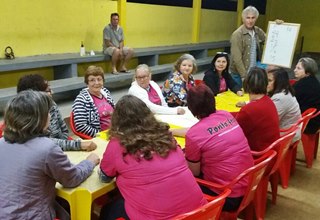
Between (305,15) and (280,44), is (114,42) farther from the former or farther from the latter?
(305,15)

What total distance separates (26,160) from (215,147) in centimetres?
101

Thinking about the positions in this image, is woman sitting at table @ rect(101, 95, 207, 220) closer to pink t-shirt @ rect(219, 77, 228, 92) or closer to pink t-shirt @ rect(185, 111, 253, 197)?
pink t-shirt @ rect(185, 111, 253, 197)

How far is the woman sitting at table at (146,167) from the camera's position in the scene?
1.62 metres

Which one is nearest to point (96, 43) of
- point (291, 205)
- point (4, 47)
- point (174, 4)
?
point (4, 47)

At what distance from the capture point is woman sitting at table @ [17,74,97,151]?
219cm

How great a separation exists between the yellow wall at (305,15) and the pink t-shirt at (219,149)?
11.1 metres

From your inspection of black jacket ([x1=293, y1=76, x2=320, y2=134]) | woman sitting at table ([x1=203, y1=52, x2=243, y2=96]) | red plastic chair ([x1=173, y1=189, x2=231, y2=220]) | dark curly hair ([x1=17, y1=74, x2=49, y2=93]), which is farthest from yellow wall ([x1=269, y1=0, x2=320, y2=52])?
red plastic chair ([x1=173, y1=189, x2=231, y2=220])

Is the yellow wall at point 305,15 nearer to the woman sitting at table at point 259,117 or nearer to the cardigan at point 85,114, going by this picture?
the woman sitting at table at point 259,117

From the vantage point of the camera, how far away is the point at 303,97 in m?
3.69

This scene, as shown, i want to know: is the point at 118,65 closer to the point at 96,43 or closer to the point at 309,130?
the point at 96,43

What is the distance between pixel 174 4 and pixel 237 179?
7.33 m

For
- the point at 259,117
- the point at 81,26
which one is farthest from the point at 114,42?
the point at 259,117

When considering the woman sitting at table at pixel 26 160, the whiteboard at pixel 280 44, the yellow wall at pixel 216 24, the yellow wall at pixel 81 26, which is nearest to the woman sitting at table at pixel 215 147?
the woman sitting at table at pixel 26 160

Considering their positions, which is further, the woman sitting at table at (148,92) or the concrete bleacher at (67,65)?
the concrete bleacher at (67,65)
